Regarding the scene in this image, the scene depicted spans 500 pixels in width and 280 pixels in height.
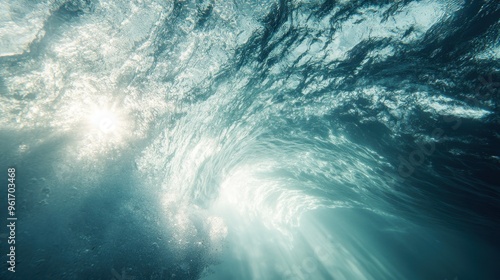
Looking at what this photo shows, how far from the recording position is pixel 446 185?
39.2ft

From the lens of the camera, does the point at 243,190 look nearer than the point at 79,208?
No

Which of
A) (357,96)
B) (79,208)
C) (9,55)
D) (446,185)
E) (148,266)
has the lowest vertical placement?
(148,266)

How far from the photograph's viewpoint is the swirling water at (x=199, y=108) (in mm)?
6402

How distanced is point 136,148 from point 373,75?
9325mm

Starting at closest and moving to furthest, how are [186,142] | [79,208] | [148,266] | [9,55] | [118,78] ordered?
[9,55], [79,208], [118,78], [148,266], [186,142]

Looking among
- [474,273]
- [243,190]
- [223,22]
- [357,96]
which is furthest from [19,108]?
[474,273]

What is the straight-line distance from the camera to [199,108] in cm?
1014

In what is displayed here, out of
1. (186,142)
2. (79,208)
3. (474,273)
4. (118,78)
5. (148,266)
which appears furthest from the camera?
(474,273)

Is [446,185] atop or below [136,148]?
atop

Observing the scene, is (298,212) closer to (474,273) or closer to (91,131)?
(474,273)

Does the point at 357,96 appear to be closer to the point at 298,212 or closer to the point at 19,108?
the point at 19,108

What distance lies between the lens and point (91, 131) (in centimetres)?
855

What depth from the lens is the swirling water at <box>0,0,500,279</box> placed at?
6.40 meters

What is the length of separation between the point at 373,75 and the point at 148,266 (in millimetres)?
11226
